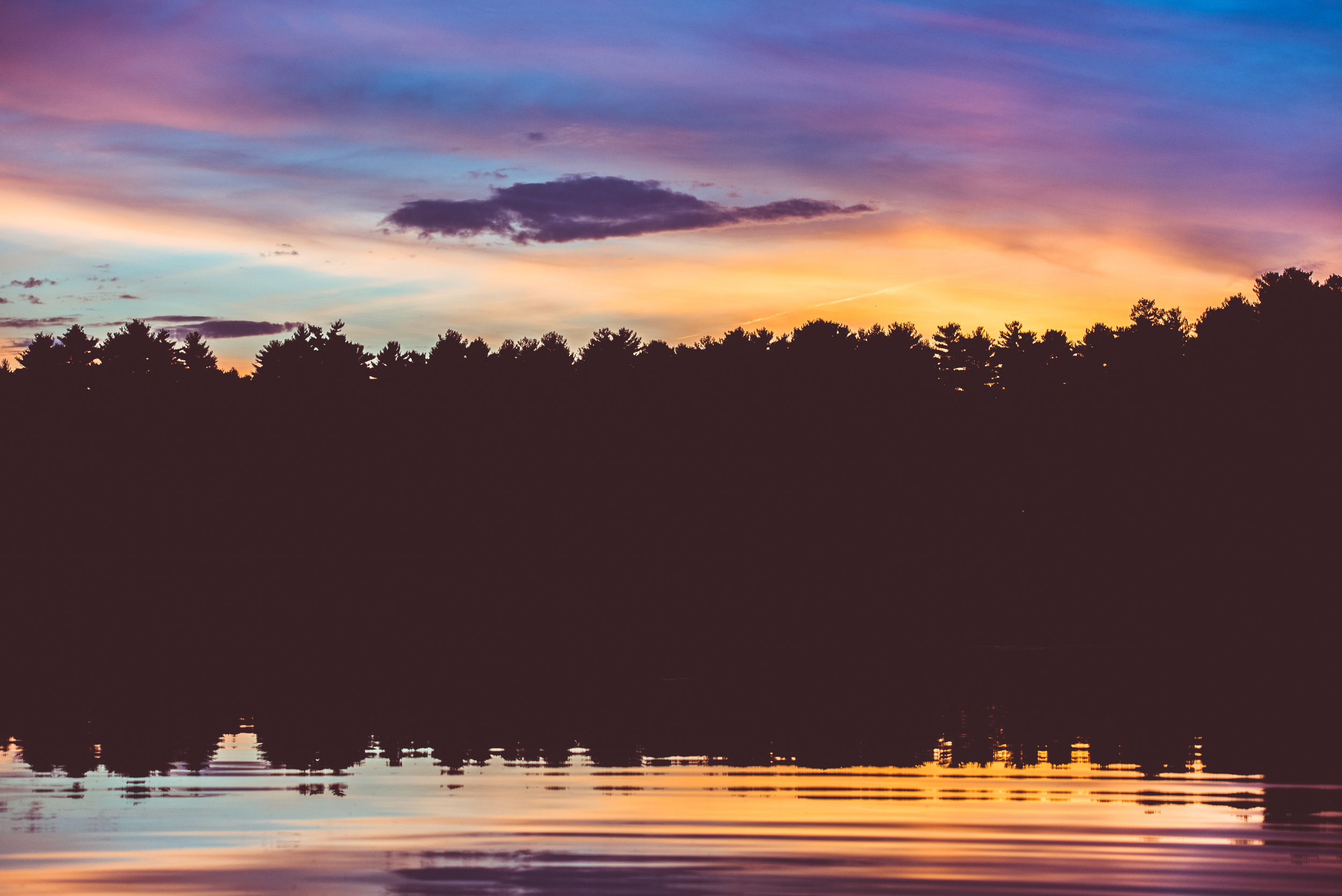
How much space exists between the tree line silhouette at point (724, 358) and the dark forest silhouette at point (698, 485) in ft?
0.69

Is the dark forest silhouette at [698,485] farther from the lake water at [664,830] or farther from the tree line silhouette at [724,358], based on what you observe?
the lake water at [664,830]

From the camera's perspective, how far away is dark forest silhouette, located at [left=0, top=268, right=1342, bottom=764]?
76438 millimetres

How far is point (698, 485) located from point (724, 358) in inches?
320

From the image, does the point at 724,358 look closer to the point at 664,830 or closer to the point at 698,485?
the point at 698,485

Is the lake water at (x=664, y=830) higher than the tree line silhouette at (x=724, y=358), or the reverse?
the tree line silhouette at (x=724, y=358)

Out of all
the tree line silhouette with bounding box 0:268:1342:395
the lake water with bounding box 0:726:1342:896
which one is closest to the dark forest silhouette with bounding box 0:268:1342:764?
the tree line silhouette with bounding box 0:268:1342:395

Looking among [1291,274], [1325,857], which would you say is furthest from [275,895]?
[1291,274]

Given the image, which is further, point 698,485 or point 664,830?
point 698,485

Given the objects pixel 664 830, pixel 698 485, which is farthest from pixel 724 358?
pixel 664 830

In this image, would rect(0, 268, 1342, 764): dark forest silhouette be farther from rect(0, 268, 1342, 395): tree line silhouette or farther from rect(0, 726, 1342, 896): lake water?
rect(0, 726, 1342, 896): lake water

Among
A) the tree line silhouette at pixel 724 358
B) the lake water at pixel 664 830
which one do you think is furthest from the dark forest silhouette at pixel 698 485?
the lake water at pixel 664 830

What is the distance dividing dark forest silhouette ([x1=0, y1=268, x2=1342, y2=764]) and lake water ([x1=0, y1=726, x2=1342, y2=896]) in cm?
5012

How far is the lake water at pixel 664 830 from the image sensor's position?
12492 mm

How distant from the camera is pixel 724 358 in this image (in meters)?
87.6
